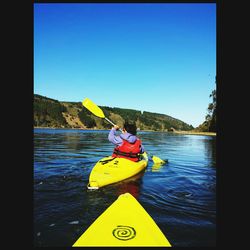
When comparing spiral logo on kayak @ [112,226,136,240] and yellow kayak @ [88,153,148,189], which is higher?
yellow kayak @ [88,153,148,189]

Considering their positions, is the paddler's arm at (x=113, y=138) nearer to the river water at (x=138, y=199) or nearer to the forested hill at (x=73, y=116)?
the river water at (x=138, y=199)

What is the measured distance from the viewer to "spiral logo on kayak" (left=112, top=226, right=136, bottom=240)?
9.91 feet

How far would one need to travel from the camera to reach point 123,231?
10.3 ft

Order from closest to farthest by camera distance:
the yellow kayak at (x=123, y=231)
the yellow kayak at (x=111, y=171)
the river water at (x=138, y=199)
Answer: the yellow kayak at (x=123, y=231) < the river water at (x=138, y=199) < the yellow kayak at (x=111, y=171)

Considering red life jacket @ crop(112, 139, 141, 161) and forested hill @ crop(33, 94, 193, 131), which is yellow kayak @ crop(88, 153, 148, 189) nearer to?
red life jacket @ crop(112, 139, 141, 161)

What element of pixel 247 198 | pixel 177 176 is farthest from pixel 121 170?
pixel 247 198

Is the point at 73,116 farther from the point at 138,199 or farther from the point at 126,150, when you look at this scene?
the point at 138,199

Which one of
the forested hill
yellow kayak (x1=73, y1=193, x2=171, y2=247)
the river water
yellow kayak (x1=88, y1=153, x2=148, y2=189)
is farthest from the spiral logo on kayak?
the forested hill

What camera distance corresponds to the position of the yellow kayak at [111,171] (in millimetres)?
5705

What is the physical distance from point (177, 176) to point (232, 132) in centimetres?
524

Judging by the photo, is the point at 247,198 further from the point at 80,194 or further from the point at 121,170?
the point at 121,170

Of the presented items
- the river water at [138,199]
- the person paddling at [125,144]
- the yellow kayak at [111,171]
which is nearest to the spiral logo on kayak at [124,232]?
the river water at [138,199]

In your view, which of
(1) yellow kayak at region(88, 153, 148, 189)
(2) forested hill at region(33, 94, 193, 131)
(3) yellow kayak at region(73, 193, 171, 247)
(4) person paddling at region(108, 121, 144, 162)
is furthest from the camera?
(2) forested hill at region(33, 94, 193, 131)

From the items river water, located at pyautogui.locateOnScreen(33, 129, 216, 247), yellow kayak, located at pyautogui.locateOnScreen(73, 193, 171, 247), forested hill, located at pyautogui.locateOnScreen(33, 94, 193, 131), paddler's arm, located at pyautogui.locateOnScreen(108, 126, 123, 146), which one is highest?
forested hill, located at pyautogui.locateOnScreen(33, 94, 193, 131)
